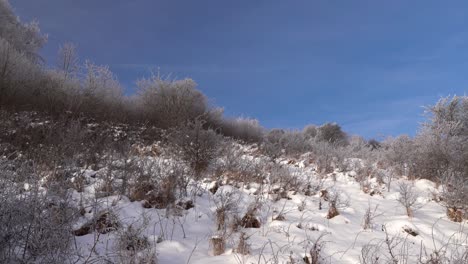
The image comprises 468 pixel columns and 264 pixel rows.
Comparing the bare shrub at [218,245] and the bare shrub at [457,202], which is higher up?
the bare shrub at [457,202]

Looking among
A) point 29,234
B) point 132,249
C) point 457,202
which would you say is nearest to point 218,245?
point 132,249

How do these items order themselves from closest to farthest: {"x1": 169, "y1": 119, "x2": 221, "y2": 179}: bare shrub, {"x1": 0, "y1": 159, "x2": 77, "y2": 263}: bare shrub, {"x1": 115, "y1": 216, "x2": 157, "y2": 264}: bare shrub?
1. {"x1": 0, "y1": 159, "x2": 77, "y2": 263}: bare shrub
2. {"x1": 115, "y1": 216, "x2": 157, "y2": 264}: bare shrub
3. {"x1": 169, "y1": 119, "x2": 221, "y2": 179}: bare shrub

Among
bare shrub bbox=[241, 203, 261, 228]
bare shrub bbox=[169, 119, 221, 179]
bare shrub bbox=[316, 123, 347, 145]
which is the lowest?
bare shrub bbox=[241, 203, 261, 228]

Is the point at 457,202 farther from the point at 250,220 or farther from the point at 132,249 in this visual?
the point at 132,249

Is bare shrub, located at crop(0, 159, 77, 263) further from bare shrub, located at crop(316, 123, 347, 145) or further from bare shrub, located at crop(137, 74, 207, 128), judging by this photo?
bare shrub, located at crop(316, 123, 347, 145)

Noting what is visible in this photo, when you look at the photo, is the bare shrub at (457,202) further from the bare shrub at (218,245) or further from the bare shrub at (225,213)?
the bare shrub at (218,245)

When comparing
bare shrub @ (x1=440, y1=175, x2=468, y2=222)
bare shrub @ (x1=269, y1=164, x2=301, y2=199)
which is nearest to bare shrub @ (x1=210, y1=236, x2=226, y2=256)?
bare shrub @ (x1=269, y1=164, x2=301, y2=199)

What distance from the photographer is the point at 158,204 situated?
13.8 feet

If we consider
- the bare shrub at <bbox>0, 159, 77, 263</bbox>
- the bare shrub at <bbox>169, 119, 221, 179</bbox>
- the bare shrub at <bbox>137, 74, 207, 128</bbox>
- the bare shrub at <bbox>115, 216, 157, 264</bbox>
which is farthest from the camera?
the bare shrub at <bbox>137, 74, 207, 128</bbox>

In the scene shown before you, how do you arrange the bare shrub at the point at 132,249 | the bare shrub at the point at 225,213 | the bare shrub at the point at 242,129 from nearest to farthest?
the bare shrub at the point at 132,249 < the bare shrub at the point at 225,213 < the bare shrub at the point at 242,129

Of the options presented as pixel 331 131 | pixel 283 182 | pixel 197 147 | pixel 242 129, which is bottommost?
pixel 283 182

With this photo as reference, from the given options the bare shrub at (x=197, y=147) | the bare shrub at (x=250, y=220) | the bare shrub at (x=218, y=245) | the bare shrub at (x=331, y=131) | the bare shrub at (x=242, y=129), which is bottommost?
the bare shrub at (x=218, y=245)

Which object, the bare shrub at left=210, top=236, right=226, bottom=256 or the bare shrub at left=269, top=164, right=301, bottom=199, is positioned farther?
the bare shrub at left=269, top=164, right=301, bottom=199

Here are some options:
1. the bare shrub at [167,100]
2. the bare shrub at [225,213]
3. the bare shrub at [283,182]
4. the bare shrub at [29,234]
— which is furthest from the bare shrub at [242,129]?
the bare shrub at [29,234]
